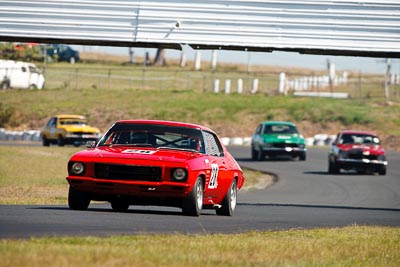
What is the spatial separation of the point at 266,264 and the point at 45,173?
23.5m

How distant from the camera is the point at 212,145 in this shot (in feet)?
55.2

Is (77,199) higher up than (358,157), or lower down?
higher up

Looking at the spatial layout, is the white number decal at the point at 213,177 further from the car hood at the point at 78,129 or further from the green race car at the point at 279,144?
the car hood at the point at 78,129

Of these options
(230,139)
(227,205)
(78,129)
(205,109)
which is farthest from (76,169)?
(205,109)

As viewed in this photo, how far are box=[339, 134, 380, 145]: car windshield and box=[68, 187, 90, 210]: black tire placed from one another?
22318 mm

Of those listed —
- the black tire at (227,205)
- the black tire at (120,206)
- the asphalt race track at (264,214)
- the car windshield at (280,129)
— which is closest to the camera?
the asphalt race track at (264,214)

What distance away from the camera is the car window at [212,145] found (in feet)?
54.0

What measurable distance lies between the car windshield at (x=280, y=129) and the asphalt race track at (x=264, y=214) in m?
8.19

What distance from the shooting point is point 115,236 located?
11.5 meters

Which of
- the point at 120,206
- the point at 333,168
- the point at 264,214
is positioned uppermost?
the point at 120,206

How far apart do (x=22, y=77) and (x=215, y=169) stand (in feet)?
190

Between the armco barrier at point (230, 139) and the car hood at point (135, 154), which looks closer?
the car hood at point (135, 154)

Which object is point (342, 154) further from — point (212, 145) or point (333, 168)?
point (212, 145)

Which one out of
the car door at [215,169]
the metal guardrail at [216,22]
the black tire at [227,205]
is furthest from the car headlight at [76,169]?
the metal guardrail at [216,22]
